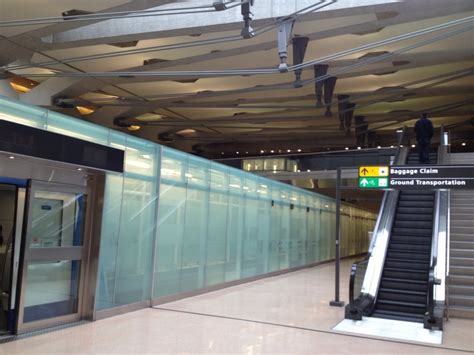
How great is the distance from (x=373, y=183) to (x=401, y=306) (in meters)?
2.41

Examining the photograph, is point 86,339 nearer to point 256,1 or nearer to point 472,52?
point 256,1

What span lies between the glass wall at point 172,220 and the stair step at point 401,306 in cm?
409

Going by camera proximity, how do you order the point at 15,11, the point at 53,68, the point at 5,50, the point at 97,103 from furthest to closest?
1. the point at 97,103
2. the point at 53,68
3. the point at 5,50
4. the point at 15,11

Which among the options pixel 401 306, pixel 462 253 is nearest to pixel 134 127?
pixel 462 253

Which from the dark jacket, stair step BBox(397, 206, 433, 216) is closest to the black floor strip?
stair step BBox(397, 206, 433, 216)

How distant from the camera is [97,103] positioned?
22.4m

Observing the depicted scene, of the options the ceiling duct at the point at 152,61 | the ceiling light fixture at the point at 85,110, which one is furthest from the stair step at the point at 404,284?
the ceiling light fixture at the point at 85,110

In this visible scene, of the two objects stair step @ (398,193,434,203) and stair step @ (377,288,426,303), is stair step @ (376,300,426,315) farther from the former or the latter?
stair step @ (398,193,434,203)

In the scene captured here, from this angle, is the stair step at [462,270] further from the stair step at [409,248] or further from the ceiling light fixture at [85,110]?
the ceiling light fixture at [85,110]

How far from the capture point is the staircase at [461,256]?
8836mm

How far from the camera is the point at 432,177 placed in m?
8.49

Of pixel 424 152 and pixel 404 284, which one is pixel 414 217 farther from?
pixel 424 152

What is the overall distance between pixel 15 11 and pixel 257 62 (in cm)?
860

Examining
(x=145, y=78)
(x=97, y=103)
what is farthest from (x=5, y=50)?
(x=97, y=103)
